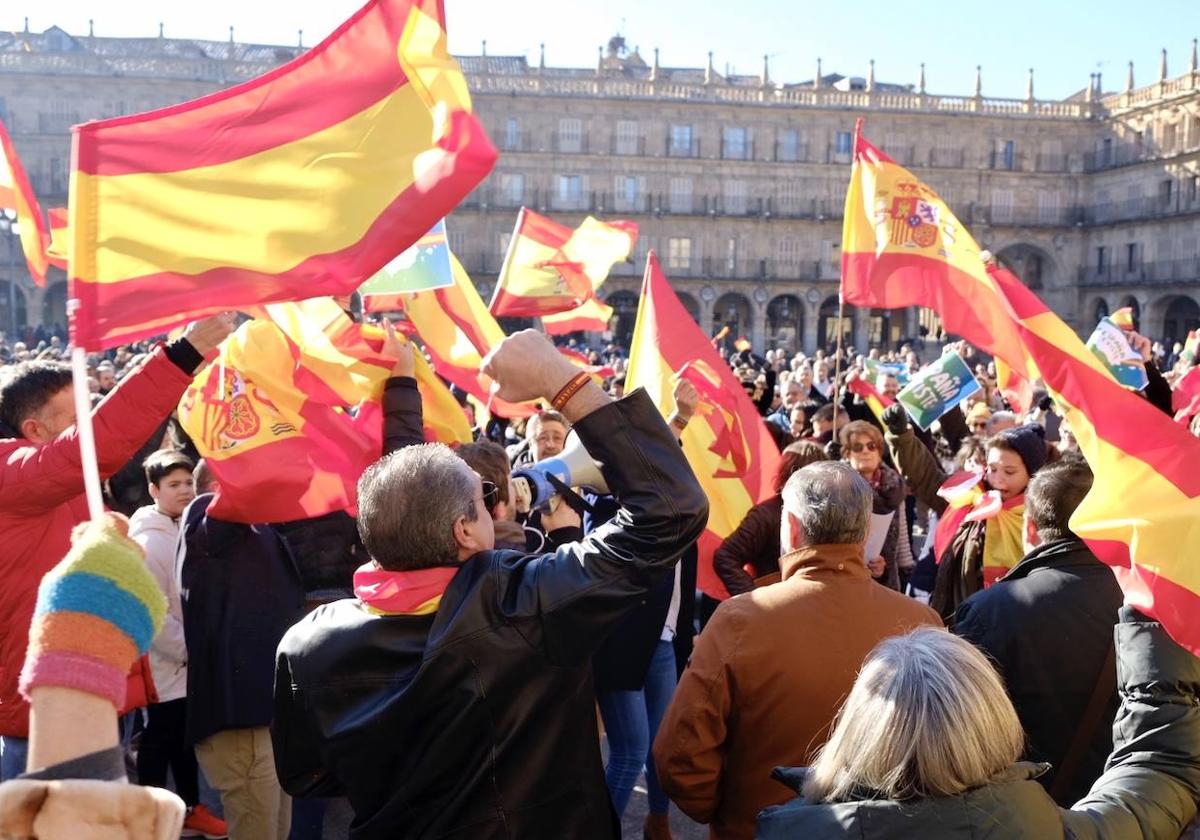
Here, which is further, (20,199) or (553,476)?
(20,199)

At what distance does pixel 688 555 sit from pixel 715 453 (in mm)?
781

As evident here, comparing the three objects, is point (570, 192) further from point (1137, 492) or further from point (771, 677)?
point (771, 677)

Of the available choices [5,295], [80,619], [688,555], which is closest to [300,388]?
[688,555]

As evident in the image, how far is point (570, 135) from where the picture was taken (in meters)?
40.3

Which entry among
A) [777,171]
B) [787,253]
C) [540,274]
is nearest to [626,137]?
[777,171]

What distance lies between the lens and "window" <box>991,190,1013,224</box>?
42.2m

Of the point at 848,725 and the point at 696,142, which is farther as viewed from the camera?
the point at 696,142

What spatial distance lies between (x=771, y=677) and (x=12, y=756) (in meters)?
1.97

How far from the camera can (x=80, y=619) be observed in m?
1.35

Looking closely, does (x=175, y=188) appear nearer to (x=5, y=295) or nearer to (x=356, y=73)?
(x=356, y=73)

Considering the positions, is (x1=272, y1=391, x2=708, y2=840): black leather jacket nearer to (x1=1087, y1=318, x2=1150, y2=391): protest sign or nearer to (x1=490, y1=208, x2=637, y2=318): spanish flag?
(x1=1087, y1=318, x2=1150, y2=391): protest sign

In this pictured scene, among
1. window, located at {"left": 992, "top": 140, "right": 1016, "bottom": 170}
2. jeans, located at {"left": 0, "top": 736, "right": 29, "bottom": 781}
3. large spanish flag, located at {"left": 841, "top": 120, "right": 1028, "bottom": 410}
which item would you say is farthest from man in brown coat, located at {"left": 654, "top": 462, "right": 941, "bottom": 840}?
window, located at {"left": 992, "top": 140, "right": 1016, "bottom": 170}

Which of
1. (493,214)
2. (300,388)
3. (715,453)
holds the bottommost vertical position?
(715,453)

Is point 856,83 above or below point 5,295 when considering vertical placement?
above
